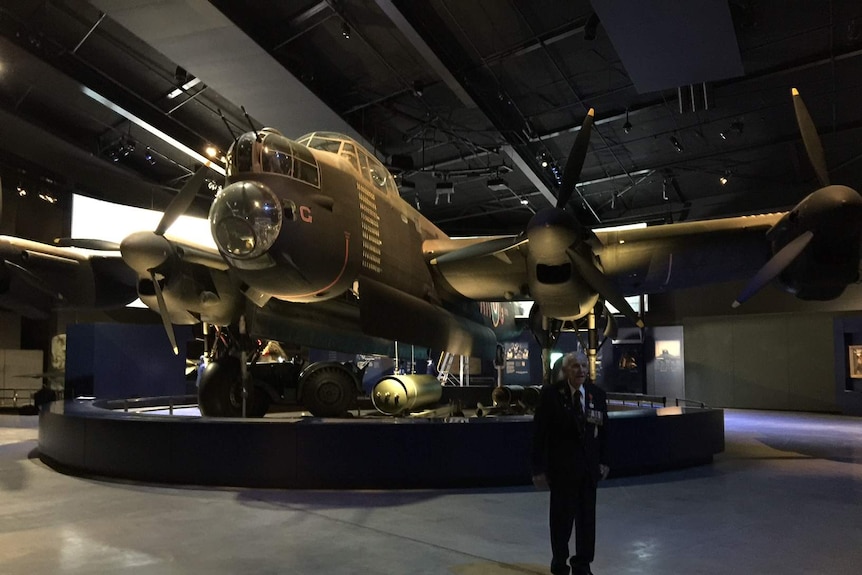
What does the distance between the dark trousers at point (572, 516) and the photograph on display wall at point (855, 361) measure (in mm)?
22195

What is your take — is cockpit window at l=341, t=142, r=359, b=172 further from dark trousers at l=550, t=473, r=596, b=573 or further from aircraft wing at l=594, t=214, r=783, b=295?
dark trousers at l=550, t=473, r=596, b=573

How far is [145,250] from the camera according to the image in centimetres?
969

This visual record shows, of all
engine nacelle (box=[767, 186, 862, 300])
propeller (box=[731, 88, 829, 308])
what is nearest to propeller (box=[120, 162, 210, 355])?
propeller (box=[731, 88, 829, 308])

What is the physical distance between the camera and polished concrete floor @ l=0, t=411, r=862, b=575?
496cm

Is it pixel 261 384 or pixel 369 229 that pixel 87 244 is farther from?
pixel 369 229

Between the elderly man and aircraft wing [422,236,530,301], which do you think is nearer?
the elderly man

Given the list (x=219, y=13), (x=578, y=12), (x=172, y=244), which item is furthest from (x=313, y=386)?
(x=578, y=12)

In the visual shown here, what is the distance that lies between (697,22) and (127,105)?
592 inches

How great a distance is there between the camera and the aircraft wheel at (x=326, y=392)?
12.7m

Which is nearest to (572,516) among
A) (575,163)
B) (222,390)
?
(575,163)

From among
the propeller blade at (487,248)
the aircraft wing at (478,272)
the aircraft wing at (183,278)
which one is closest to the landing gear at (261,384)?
the aircraft wing at (183,278)

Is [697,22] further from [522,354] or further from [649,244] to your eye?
[522,354]

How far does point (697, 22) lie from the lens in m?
12.5

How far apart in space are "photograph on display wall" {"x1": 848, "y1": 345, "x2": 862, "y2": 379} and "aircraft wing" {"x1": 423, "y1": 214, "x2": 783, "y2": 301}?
13.9 m
